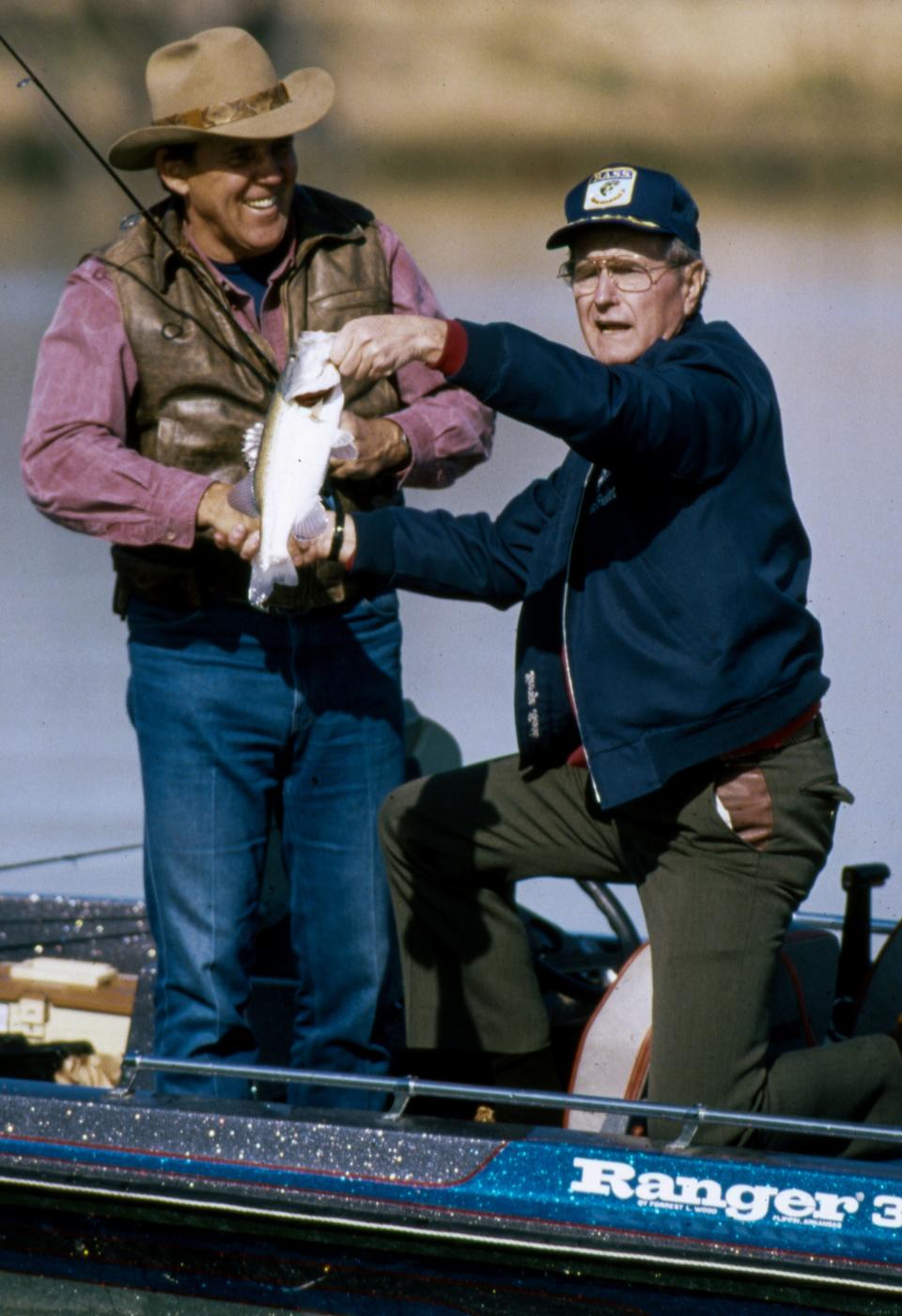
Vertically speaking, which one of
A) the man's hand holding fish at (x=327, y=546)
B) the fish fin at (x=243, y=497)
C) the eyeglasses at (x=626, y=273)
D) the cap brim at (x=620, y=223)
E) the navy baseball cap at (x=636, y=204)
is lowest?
the man's hand holding fish at (x=327, y=546)

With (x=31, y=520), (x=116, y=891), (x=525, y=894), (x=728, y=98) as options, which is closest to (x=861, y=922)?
(x=525, y=894)

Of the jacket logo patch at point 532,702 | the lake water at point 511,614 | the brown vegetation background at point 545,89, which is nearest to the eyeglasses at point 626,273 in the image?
the jacket logo patch at point 532,702

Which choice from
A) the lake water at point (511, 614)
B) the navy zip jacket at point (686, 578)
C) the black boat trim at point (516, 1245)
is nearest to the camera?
the black boat trim at point (516, 1245)

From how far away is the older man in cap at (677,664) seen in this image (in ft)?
9.66

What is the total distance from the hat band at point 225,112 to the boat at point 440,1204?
1.50 m

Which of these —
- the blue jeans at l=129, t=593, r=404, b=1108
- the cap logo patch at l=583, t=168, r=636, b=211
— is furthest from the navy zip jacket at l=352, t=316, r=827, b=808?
the blue jeans at l=129, t=593, r=404, b=1108

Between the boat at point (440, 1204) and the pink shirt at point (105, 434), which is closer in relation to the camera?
the boat at point (440, 1204)

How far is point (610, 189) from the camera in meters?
3.11

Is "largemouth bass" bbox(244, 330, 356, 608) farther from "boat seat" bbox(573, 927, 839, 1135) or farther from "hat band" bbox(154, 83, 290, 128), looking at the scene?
"boat seat" bbox(573, 927, 839, 1135)

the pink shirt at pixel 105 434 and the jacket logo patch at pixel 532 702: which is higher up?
the pink shirt at pixel 105 434

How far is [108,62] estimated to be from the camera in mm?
13430

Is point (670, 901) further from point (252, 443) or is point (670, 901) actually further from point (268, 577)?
point (252, 443)

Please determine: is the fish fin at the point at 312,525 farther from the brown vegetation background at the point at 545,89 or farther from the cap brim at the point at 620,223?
the brown vegetation background at the point at 545,89

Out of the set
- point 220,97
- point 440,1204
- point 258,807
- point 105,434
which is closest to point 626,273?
point 220,97
